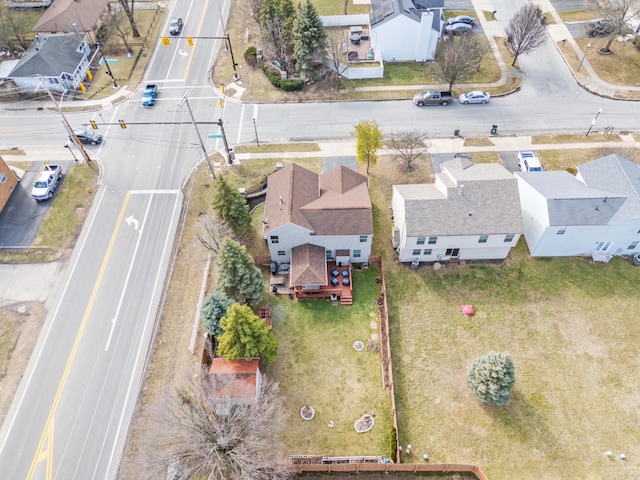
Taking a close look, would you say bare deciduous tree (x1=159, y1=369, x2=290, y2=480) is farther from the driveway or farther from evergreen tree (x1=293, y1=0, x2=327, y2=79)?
evergreen tree (x1=293, y1=0, x2=327, y2=79)

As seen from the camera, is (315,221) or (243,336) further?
(315,221)

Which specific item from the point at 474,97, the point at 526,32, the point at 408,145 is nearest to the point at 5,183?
the point at 408,145

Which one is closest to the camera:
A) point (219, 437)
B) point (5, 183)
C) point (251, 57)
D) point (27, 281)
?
point (219, 437)

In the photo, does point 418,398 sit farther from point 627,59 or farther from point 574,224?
point 627,59

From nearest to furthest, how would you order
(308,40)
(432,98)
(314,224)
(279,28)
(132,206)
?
(314,224) < (132,206) < (432,98) < (308,40) < (279,28)

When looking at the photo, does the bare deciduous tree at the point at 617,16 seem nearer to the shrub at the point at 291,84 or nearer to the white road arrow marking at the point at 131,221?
the shrub at the point at 291,84

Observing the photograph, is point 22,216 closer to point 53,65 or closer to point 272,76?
point 53,65

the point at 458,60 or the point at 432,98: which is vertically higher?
the point at 458,60
